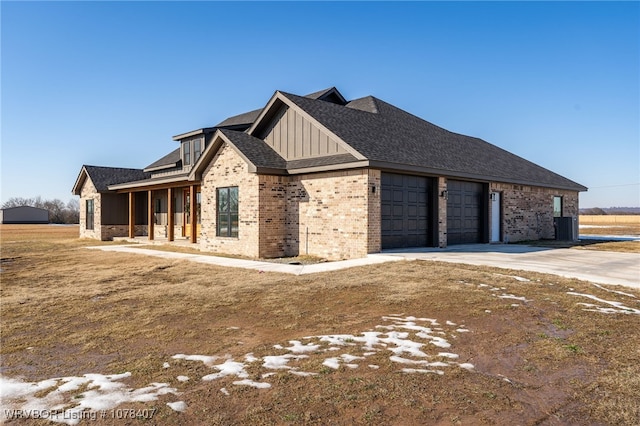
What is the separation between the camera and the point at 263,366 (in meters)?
4.67

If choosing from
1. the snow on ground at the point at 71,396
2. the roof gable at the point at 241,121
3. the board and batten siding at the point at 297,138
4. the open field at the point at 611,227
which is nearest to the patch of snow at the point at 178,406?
the snow on ground at the point at 71,396

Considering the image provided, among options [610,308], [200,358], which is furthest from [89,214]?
[610,308]

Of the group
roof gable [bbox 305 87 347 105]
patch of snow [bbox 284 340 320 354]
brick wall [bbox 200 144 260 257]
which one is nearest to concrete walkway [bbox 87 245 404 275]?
brick wall [bbox 200 144 260 257]

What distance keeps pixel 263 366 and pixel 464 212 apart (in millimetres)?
15638

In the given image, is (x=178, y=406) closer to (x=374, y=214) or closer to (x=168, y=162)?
(x=374, y=214)

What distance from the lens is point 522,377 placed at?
4379 mm

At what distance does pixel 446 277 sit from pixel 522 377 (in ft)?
18.2

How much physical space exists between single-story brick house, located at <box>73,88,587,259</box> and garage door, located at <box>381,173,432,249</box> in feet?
0.13

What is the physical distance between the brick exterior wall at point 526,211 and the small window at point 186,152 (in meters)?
16.2

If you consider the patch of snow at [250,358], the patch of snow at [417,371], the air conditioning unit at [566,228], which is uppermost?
the air conditioning unit at [566,228]

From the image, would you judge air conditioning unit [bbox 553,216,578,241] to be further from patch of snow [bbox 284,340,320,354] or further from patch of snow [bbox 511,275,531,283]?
patch of snow [bbox 284,340,320,354]

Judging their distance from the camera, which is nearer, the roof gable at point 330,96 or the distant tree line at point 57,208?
the roof gable at point 330,96

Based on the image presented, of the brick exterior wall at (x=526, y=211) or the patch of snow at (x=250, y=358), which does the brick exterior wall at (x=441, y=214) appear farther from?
the patch of snow at (x=250, y=358)

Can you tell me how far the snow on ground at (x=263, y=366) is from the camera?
380cm
